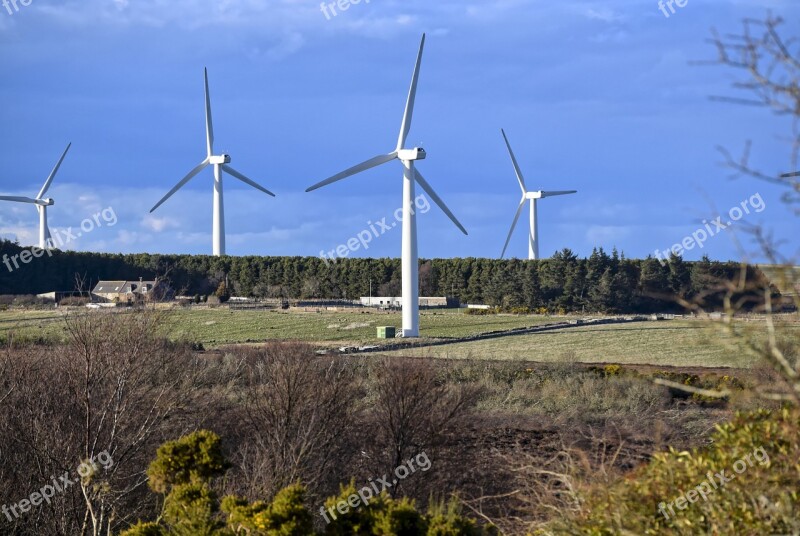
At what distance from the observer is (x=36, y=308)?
83312 millimetres

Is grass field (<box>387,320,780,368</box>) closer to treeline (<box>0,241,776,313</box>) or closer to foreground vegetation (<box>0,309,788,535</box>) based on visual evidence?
foreground vegetation (<box>0,309,788,535</box>)

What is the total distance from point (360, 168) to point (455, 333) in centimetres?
1633

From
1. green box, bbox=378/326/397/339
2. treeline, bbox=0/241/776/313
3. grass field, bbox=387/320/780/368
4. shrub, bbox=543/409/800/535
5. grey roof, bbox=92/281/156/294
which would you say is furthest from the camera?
grey roof, bbox=92/281/156/294

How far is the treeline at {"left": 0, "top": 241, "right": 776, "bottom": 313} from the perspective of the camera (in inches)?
3551

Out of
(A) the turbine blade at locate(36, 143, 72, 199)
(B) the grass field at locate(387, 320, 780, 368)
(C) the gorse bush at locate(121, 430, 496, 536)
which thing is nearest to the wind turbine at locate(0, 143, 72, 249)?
(A) the turbine blade at locate(36, 143, 72, 199)

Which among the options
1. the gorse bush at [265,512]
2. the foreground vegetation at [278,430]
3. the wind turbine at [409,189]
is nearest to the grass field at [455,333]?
the wind turbine at [409,189]

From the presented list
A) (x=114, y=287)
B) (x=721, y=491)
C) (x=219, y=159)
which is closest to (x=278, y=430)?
(x=721, y=491)

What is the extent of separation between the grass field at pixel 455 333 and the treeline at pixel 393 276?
364 inches

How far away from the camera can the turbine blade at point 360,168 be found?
2250 inches

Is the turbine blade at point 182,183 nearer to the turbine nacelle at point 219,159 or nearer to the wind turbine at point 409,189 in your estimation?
the turbine nacelle at point 219,159

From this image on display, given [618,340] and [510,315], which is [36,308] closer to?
[510,315]

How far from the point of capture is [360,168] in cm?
5972

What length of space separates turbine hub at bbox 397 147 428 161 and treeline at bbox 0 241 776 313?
3084 centimetres

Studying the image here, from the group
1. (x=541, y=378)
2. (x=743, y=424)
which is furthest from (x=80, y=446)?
(x=541, y=378)
